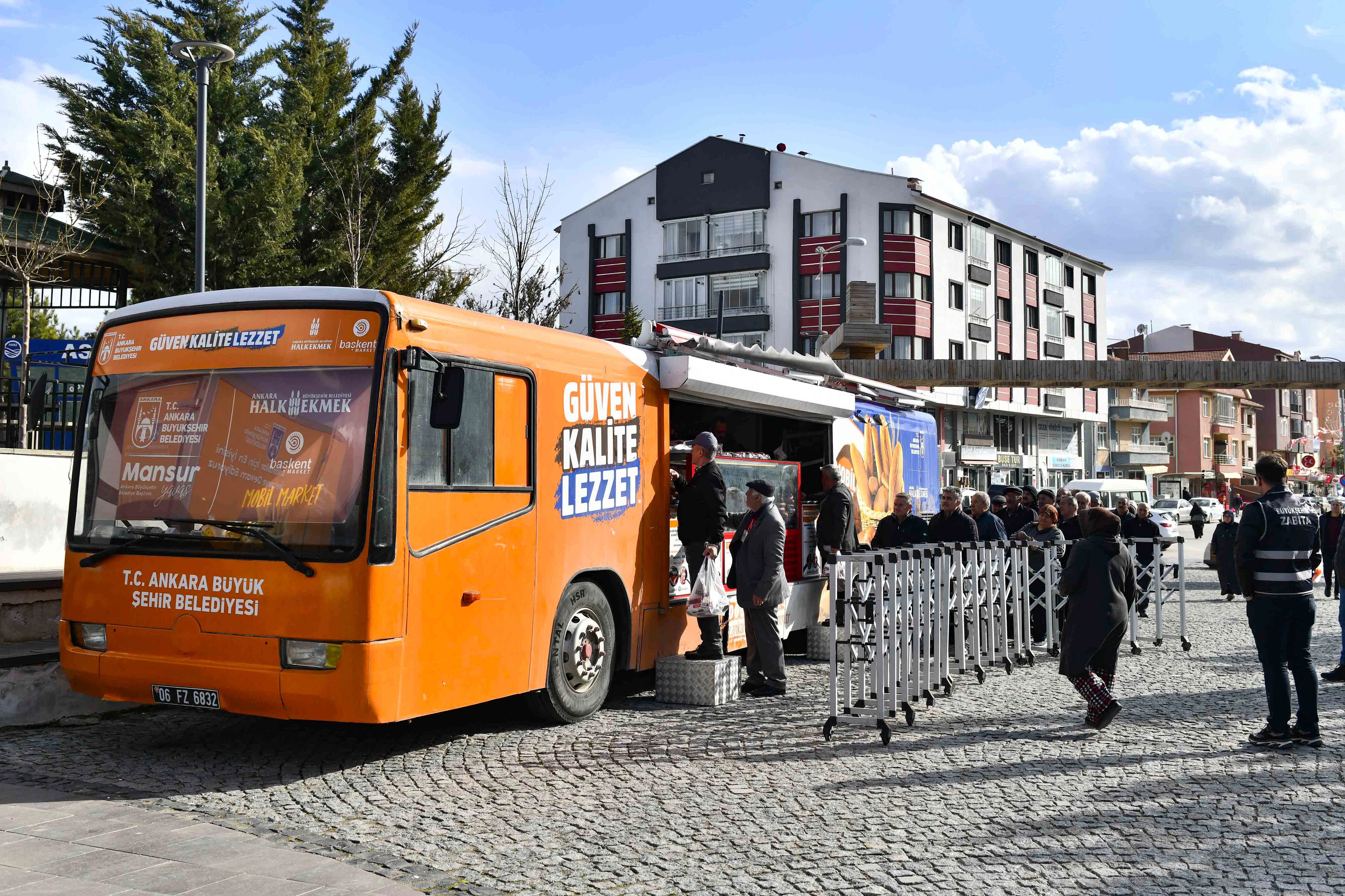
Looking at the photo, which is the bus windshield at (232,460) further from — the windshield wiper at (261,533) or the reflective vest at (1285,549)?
the reflective vest at (1285,549)

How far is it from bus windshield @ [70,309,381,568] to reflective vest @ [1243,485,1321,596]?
18.9ft

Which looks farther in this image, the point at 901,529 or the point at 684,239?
the point at 684,239

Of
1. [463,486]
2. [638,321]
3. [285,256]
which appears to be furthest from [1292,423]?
[463,486]

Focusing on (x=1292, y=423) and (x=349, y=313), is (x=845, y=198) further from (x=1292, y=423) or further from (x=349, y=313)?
(x=1292, y=423)

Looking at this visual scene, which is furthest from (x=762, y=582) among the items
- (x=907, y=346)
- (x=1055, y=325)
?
(x=1055, y=325)

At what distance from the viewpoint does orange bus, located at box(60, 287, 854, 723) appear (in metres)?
6.65

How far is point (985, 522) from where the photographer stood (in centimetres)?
1272

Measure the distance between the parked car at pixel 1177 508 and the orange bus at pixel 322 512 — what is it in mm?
49073

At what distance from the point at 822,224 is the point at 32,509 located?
49.2 metres

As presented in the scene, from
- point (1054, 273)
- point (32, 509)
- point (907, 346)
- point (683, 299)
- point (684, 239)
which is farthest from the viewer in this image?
point (1054, 273)

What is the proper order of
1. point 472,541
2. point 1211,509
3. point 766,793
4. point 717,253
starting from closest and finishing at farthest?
point 766,793 → point 472,541 → point 1211,509 → point 717,253

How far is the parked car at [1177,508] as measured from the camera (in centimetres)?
5459

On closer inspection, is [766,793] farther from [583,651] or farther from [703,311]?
[703,311]

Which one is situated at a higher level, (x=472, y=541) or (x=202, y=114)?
(x=202, y=114)
